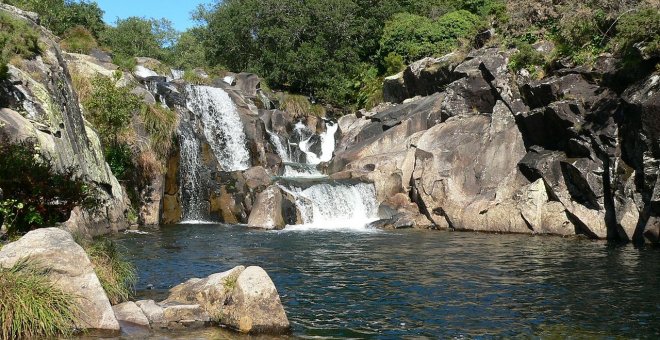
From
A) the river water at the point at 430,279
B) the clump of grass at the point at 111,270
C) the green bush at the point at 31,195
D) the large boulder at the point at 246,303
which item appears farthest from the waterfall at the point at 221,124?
the large boulder at the point at 246,303

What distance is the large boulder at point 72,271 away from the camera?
34.2ft

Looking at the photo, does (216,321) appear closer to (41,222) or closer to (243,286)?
(243,286)

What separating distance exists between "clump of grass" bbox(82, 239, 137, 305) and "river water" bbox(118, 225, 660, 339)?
0.93 m

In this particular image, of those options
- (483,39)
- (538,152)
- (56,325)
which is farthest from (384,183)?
(56,325)

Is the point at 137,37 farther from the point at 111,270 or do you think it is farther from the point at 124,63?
the point at 111,270

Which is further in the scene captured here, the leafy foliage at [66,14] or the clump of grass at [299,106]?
the clump of grass at [299,106]

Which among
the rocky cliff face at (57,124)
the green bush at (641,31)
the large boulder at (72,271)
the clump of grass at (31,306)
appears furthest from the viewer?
the green bush at (641,31)

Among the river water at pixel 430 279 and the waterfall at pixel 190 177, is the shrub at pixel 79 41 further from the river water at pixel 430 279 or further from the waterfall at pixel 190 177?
the river water at pixel 430 279

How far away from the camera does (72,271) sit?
10656 mm

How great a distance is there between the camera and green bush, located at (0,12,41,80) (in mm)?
23328

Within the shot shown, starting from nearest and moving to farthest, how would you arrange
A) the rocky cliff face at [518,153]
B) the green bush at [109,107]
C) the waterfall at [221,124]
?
the rocky cliff face at [518,153] < the green bush at [109,107] < the waterfall at [221,124]

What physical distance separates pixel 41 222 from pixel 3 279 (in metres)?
3.10

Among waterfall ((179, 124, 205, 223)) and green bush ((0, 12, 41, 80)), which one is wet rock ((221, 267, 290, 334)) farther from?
waterfall ((179, 124, 205, 223))

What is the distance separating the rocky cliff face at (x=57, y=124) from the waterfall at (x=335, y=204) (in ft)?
25.6
